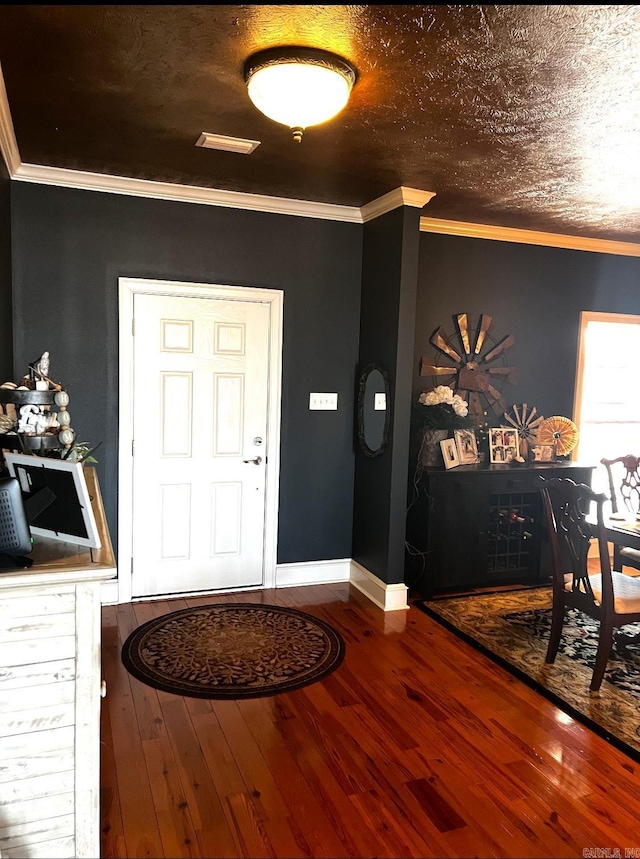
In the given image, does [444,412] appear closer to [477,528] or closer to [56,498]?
[477,528]

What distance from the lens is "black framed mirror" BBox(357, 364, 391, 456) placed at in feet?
13.7

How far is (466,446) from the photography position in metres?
4.52

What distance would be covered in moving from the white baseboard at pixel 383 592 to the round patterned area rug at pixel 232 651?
48cm

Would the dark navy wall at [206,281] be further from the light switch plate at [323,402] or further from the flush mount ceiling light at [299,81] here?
the flush mount ceiling light at [299,81]

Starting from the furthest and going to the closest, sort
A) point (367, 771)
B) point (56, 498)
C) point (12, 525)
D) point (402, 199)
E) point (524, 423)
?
point (524, 423), point (402, 199), point (367, 771), point (56, 498), point (12, 525)

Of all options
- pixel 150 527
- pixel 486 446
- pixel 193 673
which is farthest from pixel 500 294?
pixel 193 673

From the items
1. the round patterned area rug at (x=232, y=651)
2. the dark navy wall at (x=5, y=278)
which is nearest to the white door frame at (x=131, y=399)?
the round patterned area rug at (x=232, y=651)

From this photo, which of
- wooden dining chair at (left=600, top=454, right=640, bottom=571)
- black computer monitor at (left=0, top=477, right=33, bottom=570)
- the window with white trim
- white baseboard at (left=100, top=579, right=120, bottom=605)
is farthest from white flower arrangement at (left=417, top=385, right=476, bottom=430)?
black computer monitor at (left=0, top=477, right=33, bottom=570)

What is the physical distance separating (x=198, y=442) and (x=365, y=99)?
7.77 feet

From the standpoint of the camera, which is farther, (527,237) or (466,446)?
(527,237)

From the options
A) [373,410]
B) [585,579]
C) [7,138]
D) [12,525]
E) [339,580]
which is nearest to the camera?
[12,525]

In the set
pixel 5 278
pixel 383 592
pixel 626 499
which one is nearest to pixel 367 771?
pixel 383 592

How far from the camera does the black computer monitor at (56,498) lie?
6.01 ft

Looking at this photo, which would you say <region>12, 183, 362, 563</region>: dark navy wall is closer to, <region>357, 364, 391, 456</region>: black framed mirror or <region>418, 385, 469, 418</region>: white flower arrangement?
<region>357, 364, 391, 456</region>: black framed mirror
